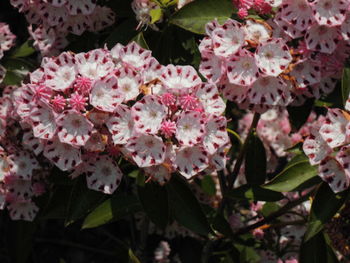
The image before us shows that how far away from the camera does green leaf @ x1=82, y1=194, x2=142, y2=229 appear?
2379 millimetres

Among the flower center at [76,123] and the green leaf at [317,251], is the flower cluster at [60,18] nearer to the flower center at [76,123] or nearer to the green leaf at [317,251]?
the flower center at [76,123]

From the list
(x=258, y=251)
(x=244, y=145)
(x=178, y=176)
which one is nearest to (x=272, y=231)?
(x=258, y=251)

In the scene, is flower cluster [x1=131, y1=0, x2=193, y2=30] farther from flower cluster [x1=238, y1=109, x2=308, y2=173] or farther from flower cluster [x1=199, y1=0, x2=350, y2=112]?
flower cluster [x1=238, y1=109, x2=308, y2=173]

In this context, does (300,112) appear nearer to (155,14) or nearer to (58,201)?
(155,14)

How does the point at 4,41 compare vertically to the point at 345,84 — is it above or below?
below

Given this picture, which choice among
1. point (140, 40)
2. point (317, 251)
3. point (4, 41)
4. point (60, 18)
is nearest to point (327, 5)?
point (140, 40)

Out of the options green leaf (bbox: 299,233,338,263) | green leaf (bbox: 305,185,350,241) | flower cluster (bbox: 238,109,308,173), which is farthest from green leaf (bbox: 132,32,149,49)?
flower cluster (bbox: 238,109,308,173)

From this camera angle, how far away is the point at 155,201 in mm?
2197

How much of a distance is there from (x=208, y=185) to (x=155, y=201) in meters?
0.85

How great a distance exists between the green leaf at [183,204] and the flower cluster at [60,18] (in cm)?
74

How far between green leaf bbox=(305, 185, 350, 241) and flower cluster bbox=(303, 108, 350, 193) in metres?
0.09

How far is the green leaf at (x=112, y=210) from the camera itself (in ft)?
7.81

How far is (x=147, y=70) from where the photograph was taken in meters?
2.07

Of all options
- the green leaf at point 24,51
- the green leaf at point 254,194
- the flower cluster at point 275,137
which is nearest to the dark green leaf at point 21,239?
the green leaf at point 24,51
